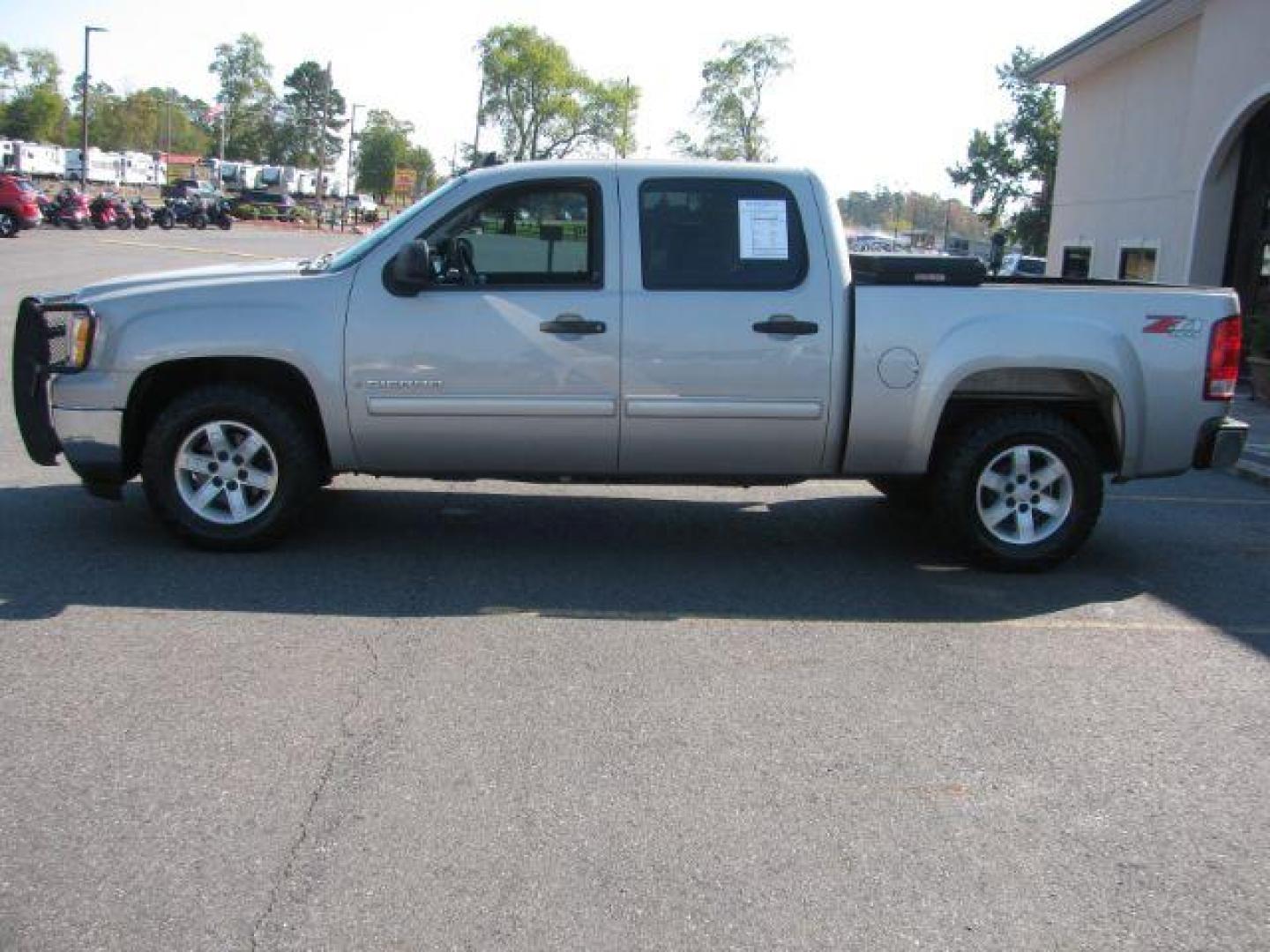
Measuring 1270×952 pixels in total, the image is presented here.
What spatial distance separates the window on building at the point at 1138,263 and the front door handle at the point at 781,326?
48.2 ft

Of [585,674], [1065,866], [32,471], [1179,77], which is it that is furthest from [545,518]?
[1179,77]

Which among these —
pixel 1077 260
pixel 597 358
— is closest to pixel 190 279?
pixel 597 358

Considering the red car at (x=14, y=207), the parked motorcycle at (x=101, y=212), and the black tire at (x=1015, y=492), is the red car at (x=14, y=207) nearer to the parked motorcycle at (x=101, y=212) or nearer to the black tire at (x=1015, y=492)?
the parked motorcycle at (x=101, y=212)

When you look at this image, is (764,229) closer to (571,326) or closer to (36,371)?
(571,326)

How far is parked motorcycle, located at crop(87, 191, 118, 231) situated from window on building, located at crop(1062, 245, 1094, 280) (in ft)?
117

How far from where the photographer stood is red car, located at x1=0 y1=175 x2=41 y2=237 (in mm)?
34938

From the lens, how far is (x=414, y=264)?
606 centimetres

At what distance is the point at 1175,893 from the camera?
342 cm

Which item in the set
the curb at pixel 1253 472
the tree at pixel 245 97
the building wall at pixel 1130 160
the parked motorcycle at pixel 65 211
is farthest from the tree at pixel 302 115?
the curb at pixel 1253 472

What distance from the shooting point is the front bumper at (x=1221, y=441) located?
6.52 meters

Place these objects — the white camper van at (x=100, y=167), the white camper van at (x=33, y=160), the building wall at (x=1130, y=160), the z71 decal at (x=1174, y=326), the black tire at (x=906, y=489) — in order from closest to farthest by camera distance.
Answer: the z71 decal at (x=1174, y=326)
the black tire at (x=906, y=489)
the building wall at (x=1130, y=160)
the white camper van at (x=33, y=160)
the white camper van at (x=100, y=167)

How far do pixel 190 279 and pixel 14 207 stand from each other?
3329 cm

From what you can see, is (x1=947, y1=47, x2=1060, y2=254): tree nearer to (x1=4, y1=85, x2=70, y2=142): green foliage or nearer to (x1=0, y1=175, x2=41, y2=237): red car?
(x1=0, y1=175, x2=41, y2=237): red car

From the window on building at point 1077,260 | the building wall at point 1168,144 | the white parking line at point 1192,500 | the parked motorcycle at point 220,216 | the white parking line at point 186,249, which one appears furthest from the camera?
the parked motorcycle at point 220,216
